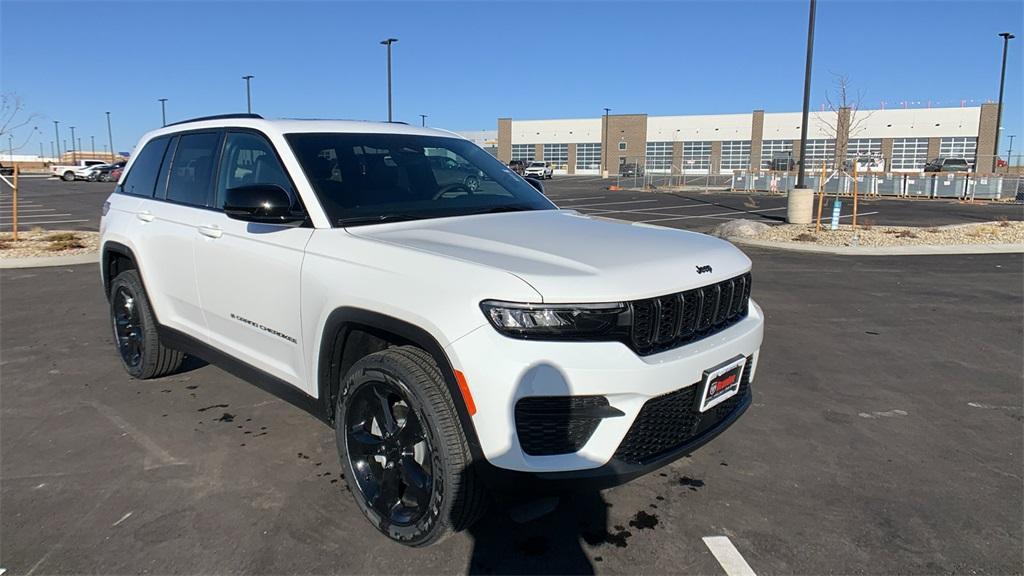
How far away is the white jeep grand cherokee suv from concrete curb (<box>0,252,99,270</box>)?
789 centimetres

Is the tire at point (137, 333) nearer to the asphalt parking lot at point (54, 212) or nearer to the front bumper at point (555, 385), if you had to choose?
the front bumper at point (555, 385)

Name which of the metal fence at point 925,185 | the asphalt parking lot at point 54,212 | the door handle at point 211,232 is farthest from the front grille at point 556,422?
the metal fence at point 925,185

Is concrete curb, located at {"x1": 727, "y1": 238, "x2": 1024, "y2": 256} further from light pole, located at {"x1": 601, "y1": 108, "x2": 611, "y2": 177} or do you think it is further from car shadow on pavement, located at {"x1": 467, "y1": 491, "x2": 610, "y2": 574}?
light pole, located at {"x1": 601, "y1": 108, "x2": 611, "y2": 177}

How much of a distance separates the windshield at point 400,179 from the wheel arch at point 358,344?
0.52 metres

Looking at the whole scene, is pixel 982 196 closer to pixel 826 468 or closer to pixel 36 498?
pixel 826 468

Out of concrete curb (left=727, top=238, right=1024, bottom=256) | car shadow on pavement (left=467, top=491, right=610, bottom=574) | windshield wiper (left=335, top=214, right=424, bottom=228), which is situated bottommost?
car shadow on pavement (left=467, top=491, right=610, bottom=574)

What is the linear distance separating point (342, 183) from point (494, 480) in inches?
71.4

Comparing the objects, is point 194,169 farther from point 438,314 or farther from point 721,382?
point 721,382

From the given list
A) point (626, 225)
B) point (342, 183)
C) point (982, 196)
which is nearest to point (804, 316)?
point (626, 225)

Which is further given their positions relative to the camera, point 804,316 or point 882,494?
point 804,316

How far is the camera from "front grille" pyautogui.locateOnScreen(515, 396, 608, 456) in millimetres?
2486

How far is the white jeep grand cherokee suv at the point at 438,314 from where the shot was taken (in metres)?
2.50

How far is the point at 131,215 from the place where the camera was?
4.88 m

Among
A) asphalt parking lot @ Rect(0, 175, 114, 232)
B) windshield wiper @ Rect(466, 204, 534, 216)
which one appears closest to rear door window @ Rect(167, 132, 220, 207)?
windshield wiper @ Rect(466, 204, 534, 216)
